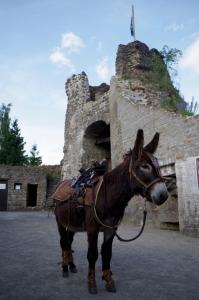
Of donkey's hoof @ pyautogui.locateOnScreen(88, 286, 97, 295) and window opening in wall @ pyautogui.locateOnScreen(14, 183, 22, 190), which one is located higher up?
window opening in wall @ pyautogui.locateOnScreen(14, 183, 22, 190)

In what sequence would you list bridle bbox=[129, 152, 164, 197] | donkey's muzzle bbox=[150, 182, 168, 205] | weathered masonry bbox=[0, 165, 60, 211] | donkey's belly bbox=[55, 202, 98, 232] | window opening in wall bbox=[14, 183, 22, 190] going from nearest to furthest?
donkey's muzzle bbox=[150, 182, 168, 205]
bridle bbox=[129, 152, 164, 197]
donkey's belly bbox=[55, 202, 98, 232]
weathered masonry bbox=[0, 165, 60, 211]
window opening in wall bbox=[14, 183, 22, 190]

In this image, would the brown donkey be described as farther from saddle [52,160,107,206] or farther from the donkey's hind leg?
the donkey's hind leg

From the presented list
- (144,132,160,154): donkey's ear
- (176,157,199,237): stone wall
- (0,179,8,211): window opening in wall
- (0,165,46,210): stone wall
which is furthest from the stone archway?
(144,132,160,154): donkey's ear

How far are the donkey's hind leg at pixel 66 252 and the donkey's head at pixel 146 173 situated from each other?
1517 millimetres

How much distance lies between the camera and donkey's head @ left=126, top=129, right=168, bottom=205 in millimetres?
2961

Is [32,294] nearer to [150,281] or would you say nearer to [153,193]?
[150,281]

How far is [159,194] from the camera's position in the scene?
2.92 metres

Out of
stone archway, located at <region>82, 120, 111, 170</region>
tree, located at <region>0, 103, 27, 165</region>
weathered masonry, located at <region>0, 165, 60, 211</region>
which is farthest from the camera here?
tree, located at <region>0, 103, 27, 165</region>

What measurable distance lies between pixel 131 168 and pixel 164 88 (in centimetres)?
1186

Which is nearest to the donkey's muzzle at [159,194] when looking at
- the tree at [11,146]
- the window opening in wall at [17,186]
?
the window opening in wall at [17,186]

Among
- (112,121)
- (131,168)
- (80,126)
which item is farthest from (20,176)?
(131,168)

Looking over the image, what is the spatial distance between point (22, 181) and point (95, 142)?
348 inches

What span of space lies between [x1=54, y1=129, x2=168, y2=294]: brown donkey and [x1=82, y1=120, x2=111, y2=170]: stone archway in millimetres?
11680

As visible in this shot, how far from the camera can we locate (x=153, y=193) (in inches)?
117
